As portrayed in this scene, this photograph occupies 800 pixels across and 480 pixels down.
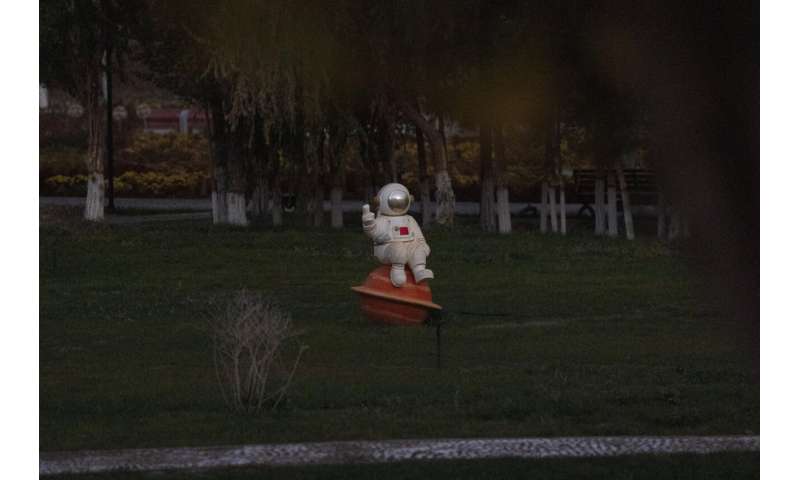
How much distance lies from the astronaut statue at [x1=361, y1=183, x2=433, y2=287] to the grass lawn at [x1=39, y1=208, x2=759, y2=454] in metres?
0.67

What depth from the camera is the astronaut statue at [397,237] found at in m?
16.3

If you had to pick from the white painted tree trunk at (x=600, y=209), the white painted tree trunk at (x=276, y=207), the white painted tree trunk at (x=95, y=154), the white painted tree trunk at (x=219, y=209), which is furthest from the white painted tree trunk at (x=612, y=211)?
the white painted tree trunk at (x=95, y=154)

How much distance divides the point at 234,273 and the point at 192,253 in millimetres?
2626

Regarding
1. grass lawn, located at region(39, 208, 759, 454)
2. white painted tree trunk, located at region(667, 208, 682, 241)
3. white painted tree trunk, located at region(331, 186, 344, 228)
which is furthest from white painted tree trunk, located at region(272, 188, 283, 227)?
white painted tree trunk, located at region(667, 208, 682, 241)

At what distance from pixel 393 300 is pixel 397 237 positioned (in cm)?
69

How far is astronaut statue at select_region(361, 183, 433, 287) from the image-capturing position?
16.3m

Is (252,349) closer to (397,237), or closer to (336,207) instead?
(397,237)

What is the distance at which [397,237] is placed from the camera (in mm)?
16391

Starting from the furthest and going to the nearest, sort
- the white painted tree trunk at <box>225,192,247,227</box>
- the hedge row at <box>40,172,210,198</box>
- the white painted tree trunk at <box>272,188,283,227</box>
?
the hedge row at <box>40,172,210,198</box>, the white painted tree trunk at <box>272,188,283,227</box>, the white painted tree trunk at <box>225,192,247,227</box>

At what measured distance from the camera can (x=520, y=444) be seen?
32.1ft

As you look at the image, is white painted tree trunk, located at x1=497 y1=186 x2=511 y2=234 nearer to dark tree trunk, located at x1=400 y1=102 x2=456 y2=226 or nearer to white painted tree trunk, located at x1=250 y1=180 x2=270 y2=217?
dark tree trunk, located at x1=400 y1=102 x2=456 y2=226

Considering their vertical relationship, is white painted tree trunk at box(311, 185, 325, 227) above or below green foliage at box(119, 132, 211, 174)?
below

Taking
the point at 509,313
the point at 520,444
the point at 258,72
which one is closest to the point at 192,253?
the point at 509,313

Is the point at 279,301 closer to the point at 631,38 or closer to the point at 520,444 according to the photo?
the point at 520,444
